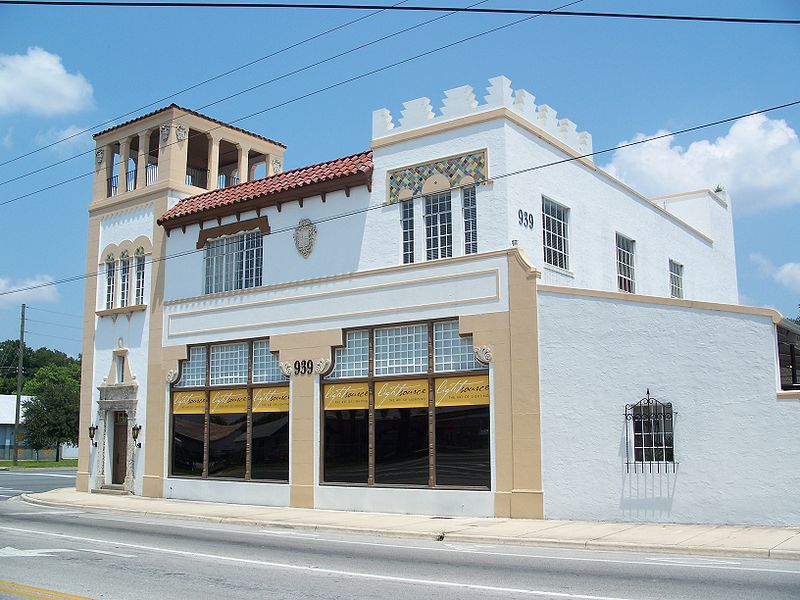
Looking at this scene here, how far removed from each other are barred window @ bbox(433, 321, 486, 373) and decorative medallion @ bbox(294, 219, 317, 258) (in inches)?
187

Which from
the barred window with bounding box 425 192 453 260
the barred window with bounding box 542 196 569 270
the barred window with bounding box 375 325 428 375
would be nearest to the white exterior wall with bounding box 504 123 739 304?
the barred window with bounding box 542 196 569 270

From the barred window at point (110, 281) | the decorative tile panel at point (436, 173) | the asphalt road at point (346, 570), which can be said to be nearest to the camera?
the asphalt road at point (346, 570)

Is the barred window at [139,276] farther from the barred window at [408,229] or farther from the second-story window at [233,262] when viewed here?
the barred window at [408,229]

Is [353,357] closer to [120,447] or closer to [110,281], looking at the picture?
[120,447]

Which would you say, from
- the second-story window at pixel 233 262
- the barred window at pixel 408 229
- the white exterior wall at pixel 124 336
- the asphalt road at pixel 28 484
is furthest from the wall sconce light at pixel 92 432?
the barred window at pixel 408 229

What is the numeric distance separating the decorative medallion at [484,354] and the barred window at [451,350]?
0.27 meters

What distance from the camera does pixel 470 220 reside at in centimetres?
2009

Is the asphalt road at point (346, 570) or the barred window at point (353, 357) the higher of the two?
the barred window at point (353, 357)

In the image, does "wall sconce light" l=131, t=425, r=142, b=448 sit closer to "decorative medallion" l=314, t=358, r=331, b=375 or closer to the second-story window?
the second-story window

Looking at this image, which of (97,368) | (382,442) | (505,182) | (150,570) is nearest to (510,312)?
(505,182)

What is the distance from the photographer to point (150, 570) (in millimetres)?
11484

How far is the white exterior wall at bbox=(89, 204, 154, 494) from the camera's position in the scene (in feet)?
87.8

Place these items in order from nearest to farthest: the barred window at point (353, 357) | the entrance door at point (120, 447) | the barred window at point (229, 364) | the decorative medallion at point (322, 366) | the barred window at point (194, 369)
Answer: the barred window at point (353, 357)
the decorative medallion at point (322, 366)
the barred window at point (229, 364)
the barred window at point (194, 369)
the entrance door at point (120, 447)

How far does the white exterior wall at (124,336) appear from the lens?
26.8 m
